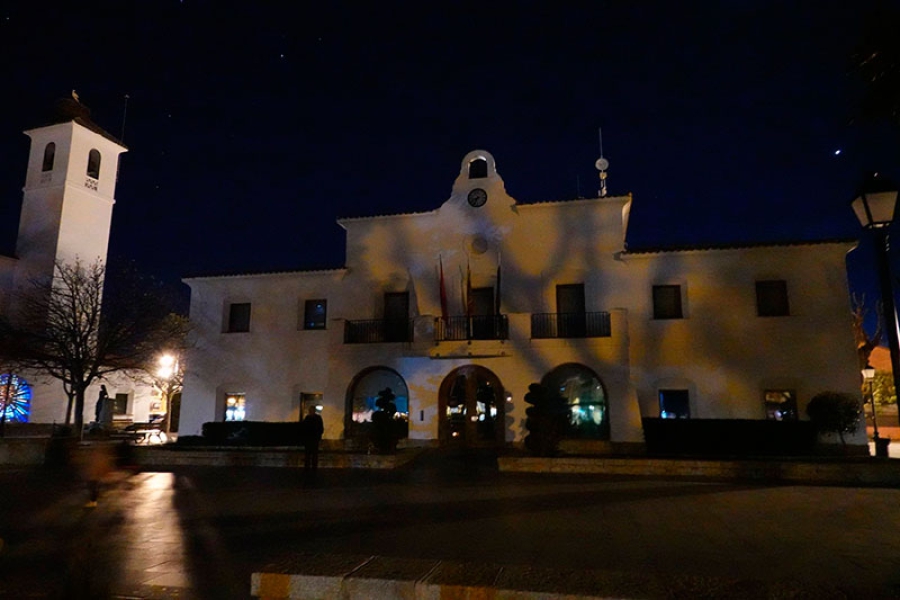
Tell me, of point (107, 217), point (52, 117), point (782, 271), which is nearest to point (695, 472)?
point (782, 271)

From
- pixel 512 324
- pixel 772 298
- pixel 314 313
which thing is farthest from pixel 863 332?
pixel 314 313

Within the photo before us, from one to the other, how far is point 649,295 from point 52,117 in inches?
1479

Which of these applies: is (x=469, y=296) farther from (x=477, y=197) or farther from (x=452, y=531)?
(x=452, y=531)

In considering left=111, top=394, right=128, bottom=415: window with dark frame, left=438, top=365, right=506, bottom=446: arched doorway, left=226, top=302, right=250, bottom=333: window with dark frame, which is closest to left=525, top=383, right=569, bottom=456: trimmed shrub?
left=438, top=365, right=506, bottom=446: arched doorway

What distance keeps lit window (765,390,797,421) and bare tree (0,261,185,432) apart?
70.8 feet

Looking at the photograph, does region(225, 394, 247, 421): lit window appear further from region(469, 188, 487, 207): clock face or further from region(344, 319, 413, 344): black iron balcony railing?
region(469, 188, 487, 207): clock face

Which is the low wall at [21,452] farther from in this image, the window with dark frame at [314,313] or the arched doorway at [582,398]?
the arched doorway at [582,398]

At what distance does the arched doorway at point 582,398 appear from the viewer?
19000mm

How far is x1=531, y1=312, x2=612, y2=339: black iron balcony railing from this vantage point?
19.4m

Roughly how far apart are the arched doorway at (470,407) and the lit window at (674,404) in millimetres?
5393

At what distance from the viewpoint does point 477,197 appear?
2134cm

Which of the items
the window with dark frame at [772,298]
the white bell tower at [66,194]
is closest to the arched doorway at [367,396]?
the window with dark frame at [772,298]

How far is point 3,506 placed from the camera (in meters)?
9.06

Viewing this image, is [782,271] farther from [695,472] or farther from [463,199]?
[463,199]
